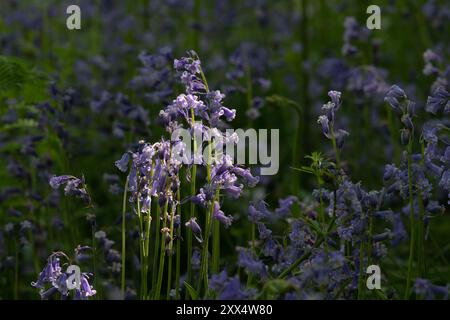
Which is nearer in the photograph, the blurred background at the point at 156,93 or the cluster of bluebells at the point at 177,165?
the cluster of bluebells at the point at 177,165

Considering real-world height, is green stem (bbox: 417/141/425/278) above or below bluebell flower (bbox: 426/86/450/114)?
below

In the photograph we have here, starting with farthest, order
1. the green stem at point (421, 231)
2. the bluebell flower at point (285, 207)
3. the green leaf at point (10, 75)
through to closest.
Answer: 1. the green leaf at point (10, 75)
2. the bluebell flower at point (285, 207)
3. the green stem at point (421, 231)

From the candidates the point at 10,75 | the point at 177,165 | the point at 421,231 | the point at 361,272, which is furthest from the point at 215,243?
the point at 10,75

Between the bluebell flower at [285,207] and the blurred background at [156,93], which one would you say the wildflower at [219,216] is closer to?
the blurred background at [156,93]

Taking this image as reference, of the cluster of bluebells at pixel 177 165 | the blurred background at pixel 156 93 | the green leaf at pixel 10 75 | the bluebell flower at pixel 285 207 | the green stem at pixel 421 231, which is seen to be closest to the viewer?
the cluster of bluebells at pixel 177 165

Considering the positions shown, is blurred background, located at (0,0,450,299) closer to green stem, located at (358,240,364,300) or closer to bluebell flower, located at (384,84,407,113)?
green stem, located at (358,240,364,300)

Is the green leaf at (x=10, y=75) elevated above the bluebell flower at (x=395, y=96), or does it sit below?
above

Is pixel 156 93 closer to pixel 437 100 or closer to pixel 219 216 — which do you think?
pixel 219 216

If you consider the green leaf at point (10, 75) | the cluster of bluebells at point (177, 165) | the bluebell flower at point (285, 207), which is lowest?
the bluebell flower at point (285, 207)

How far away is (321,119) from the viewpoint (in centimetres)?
253

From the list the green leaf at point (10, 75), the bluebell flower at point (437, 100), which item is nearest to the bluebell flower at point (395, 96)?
the bluebell flower at point (437, 100)

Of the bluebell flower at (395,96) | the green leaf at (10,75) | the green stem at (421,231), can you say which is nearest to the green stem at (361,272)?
the green stem at (421,231)

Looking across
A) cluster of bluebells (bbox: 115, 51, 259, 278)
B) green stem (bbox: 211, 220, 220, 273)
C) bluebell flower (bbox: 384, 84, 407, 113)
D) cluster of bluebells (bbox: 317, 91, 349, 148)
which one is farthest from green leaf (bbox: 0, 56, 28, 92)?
bluebell flower (bbox: 384, 84, 407, 113)

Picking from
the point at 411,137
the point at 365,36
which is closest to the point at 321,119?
the point at 411,137
